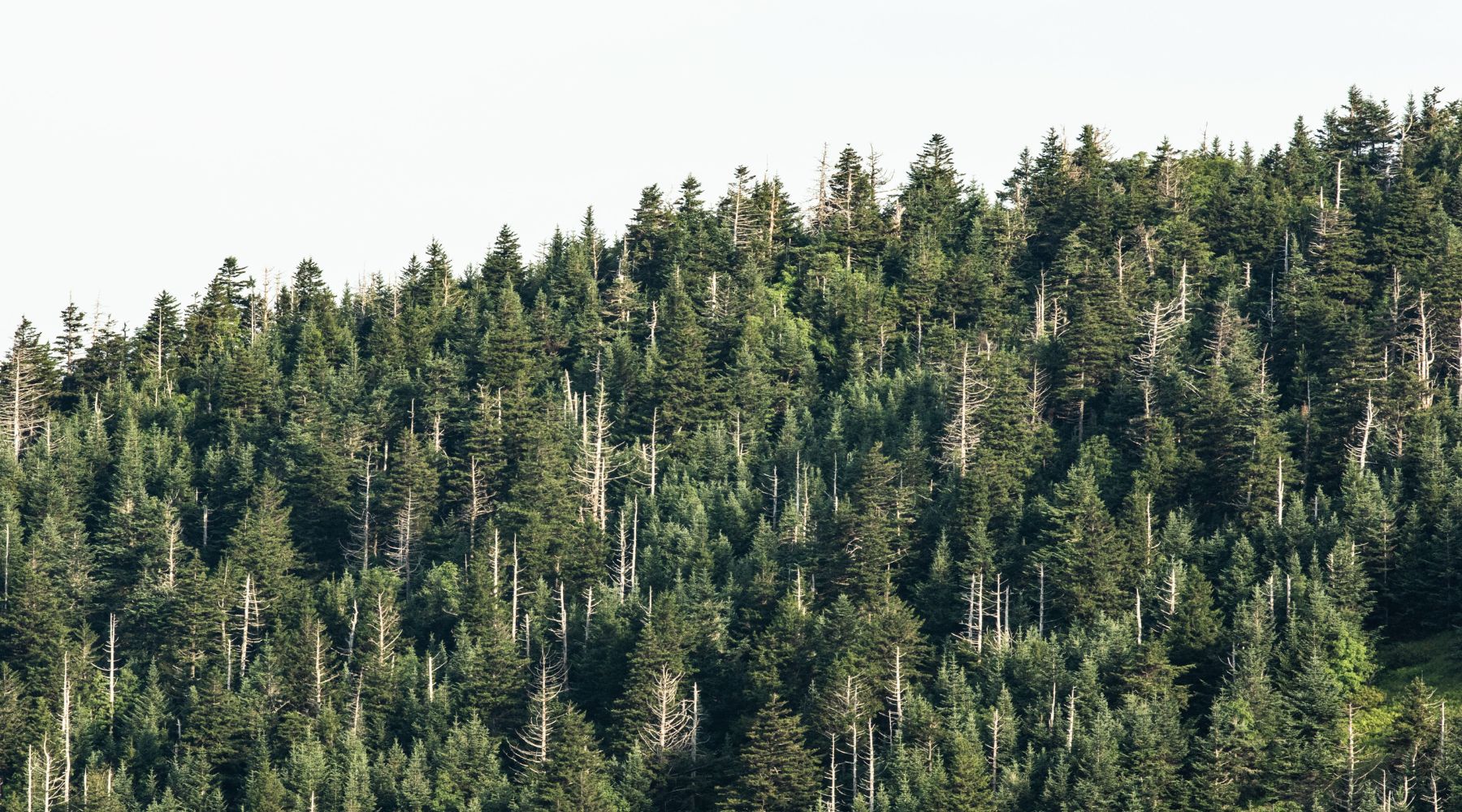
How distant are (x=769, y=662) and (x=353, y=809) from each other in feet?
A: 71.3

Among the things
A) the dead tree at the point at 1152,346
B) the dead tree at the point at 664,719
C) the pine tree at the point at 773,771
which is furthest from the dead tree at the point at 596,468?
the dead tree at the point at 1152,346

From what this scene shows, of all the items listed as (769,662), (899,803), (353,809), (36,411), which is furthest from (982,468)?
(36,411)

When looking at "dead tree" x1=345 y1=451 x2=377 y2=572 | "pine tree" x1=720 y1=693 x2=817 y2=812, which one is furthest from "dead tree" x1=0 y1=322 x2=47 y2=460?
"pine tree" x1=720 y1=693 x2=817 y2=812

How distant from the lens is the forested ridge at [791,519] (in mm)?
97062

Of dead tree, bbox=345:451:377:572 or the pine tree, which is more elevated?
dead tree, bbox=345:451:377:572

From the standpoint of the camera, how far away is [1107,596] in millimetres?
105062

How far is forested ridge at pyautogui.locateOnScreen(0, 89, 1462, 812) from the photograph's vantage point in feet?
318

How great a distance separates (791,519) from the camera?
388 feet

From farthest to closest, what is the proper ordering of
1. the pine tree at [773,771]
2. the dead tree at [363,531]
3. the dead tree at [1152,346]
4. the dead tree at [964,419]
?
the dead tree at [363,531] → the dead tree at [964,419] → the dead tree at [1152,346] → the pine tree at [773,771]

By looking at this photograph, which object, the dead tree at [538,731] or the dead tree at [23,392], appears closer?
the dead tree at [538,731]

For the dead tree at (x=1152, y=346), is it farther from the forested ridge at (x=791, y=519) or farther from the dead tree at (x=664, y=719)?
the dead tree at (x=664, y=719)

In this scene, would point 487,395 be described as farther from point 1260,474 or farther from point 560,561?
point 1260,474

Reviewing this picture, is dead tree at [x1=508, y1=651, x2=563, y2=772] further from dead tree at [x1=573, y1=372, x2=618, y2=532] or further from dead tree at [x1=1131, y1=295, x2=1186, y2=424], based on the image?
dead tree at [x1=1131, y1=295, x2=1186, y2=424]

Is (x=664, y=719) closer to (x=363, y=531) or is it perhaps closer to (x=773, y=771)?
(x=773, y=771)
